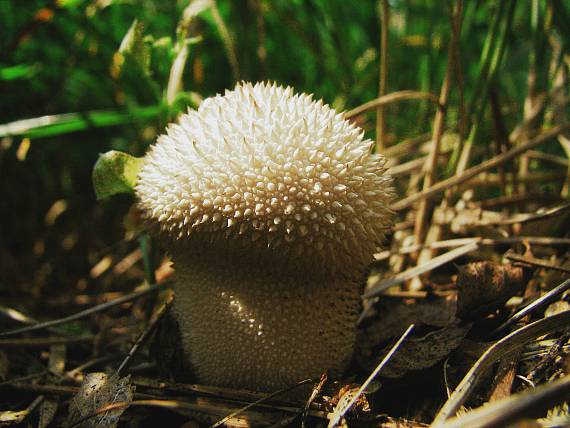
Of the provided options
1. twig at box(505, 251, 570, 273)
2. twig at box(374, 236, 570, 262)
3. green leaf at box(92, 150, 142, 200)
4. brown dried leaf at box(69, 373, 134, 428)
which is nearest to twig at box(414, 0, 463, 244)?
twig at box(374, 236, 570, 262)

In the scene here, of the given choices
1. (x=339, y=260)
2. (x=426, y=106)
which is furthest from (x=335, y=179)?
(x=426, y=106)

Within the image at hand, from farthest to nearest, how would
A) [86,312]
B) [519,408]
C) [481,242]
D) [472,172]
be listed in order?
1. [472,172]
2. [481,242]
3. [86,312]
4. [519,408]

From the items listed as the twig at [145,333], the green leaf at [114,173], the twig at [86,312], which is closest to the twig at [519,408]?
the twig at [145,333]

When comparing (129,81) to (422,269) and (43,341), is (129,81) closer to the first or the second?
(43,341)

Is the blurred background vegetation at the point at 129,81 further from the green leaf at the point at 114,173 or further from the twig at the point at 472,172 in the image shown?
the green leaf at the point at 114,173

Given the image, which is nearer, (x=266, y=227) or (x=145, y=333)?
(x=266, y=227)

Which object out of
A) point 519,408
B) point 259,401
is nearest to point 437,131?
point 259,401
